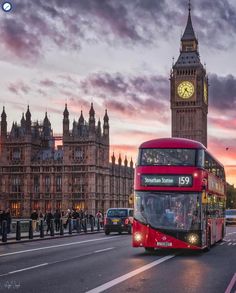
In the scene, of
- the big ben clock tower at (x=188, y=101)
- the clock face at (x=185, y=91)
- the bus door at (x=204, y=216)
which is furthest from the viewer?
the clock face at (x=185, y=91)

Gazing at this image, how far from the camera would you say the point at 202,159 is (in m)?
22.3

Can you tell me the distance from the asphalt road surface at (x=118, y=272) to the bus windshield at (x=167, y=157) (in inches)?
125

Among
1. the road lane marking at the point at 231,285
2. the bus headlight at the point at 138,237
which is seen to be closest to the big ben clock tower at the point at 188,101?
the bus headlight at the point at 138,237

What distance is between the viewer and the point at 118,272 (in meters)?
16.4

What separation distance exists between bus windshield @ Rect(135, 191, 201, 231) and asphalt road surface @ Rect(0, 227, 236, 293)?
1.12 meters

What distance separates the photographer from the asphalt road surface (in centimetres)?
1335

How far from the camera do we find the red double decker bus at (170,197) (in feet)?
70.6

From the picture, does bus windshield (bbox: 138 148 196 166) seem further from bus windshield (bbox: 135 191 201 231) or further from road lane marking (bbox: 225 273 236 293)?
road lane marking (bbox: 225 273 236 293)

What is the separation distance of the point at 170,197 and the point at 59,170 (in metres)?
83.8

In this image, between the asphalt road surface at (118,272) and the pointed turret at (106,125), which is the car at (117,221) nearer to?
the asphalt road surface at (118,272)

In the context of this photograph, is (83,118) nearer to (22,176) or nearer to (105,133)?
(105,133)

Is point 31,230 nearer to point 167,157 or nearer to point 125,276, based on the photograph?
point 167,157

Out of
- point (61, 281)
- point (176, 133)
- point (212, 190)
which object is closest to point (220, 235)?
point (212, 190)

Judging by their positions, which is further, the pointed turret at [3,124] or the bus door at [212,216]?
the pointed turret at [3,124]
